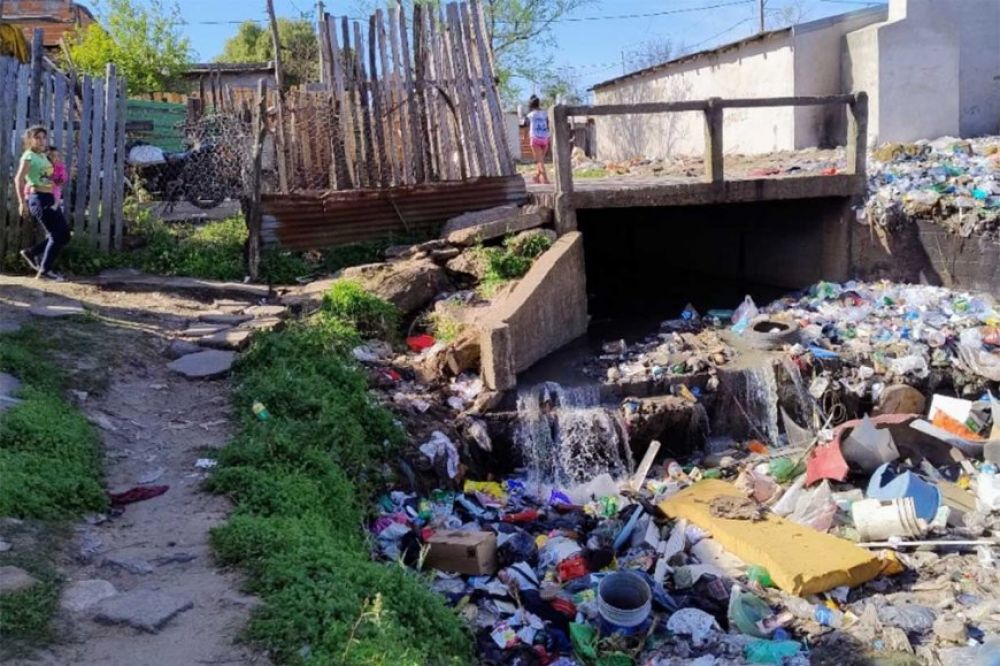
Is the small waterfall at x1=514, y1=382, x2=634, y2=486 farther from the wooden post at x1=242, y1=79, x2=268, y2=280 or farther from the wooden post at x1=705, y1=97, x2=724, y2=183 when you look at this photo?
the wooden post at x1=705, y1=97, x2=724, y2=183

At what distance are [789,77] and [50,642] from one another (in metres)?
15.9

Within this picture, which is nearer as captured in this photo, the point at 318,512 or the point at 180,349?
the point at 318,512

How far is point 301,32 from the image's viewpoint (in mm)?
26250

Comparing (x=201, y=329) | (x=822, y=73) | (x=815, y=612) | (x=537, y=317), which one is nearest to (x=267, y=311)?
(x=201, y=329)

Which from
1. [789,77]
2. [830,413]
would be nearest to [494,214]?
[830,413]

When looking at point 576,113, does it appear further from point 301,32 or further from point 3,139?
point 301,32

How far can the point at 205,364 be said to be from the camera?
21.2 feet

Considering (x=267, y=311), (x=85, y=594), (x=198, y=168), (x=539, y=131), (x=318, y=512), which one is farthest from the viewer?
(x=539, y=131)

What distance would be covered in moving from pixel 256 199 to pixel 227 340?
254cm

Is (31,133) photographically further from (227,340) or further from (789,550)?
(789,550)

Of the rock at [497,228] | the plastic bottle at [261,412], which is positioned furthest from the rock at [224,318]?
the rock at [497,228]

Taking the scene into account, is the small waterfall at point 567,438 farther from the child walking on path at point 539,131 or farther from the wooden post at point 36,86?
the child walking on path at point 539,131

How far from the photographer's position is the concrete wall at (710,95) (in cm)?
1658

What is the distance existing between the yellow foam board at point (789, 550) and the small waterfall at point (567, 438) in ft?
2.52
